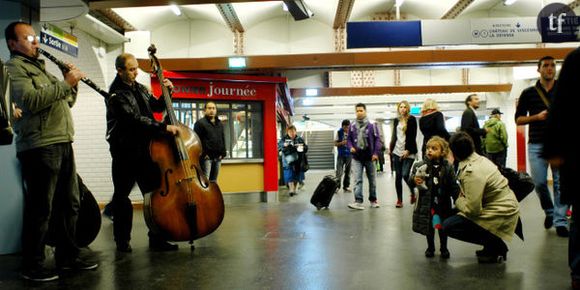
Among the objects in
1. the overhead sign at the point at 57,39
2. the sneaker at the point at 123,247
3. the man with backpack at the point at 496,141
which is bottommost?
the sneaker at the point at 123,247

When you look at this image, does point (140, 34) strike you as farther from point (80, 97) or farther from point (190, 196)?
point (190, 196)

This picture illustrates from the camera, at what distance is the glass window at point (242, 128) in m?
8.87

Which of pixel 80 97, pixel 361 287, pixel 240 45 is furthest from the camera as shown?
pixel 240 45

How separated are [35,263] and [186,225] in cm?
99

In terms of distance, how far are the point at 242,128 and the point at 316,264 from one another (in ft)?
19.5

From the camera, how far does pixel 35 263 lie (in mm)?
2850

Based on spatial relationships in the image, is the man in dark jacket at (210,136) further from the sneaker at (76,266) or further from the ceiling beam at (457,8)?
the ceiling beam at (457,8)

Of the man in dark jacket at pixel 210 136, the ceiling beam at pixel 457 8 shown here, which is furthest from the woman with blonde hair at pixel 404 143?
the ceiling beam at pixel 457 8

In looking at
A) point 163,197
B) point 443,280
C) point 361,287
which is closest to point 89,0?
point 163,197

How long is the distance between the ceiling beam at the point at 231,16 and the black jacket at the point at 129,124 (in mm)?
6314

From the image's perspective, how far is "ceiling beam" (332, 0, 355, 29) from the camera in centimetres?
944

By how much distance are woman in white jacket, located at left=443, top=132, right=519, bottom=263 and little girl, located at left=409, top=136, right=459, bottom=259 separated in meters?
0.13

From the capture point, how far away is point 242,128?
8.98 m

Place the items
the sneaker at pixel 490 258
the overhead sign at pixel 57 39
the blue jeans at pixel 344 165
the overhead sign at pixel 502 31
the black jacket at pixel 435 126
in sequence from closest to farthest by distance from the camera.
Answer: the sneaker at pixel 490 258 → the overhead sign at pixel 57 39 → the black jacket at pixel 435 126 → the overhead sign at pixel 502 31 → the blue jeans at pixel 344 165
